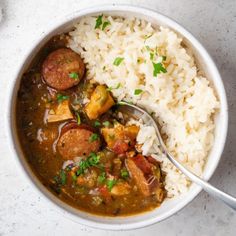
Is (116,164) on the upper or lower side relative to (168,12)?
lower

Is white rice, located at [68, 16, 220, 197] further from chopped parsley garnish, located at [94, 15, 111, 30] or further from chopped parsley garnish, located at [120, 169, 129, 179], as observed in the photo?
chopped parsley garnish, located at [120, 169, 129, 179]

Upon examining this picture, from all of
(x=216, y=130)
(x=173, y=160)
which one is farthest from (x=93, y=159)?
(x=216, y=130)

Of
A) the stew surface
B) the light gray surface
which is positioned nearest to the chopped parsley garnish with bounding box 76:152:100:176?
the stew surface

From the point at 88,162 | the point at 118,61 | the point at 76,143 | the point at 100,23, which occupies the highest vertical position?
the point at 100,23

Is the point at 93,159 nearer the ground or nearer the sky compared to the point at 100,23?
nearer the ground

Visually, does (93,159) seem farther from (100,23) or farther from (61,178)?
(100,23)

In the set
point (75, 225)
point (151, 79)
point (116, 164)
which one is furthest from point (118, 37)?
point (75, 225)

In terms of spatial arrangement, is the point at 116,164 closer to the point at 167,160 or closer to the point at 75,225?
the point at 167,160
